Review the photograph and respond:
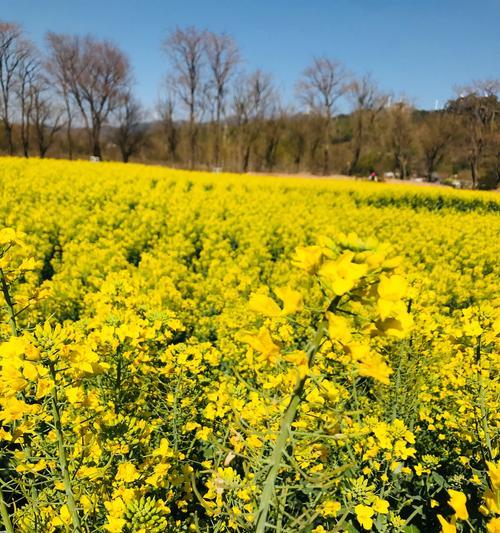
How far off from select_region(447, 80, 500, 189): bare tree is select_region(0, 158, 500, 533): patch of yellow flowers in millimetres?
43019

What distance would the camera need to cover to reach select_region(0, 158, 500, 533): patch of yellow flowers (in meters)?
0.87

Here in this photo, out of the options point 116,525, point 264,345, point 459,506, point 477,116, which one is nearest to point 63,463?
point 116,525

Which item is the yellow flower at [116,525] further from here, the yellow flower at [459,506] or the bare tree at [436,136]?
the bare tree at [436,136]

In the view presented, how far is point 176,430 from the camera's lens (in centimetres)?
177

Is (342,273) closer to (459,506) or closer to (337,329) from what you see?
(337,329)

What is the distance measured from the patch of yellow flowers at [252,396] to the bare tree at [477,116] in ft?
141

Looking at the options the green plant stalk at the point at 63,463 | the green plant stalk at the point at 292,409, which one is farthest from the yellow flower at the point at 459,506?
the green plant stalk at the point at 63,463

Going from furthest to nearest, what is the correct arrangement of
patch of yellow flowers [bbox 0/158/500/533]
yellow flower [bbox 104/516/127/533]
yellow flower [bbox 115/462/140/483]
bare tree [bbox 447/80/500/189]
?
1. bare tree [bbox 447/80/500/189]
2. yellow flower [bbox 115/462/140/483]
3. yellow flower [bbox 104/516/127/533]
4. patch of yellow flowers [bbox 0/158/500/533]

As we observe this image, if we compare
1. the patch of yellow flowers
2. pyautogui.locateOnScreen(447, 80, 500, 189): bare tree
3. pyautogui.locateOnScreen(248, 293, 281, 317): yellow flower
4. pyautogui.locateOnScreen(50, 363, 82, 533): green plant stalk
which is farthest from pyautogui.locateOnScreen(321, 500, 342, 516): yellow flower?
pyautogui.locateOnScreen(447, 80, 500, 189): bare tree

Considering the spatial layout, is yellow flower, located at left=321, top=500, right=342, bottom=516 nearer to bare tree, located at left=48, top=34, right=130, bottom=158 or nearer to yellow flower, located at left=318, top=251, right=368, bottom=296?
yellow flower, located at left=318, top=251, right=368, bottom=296

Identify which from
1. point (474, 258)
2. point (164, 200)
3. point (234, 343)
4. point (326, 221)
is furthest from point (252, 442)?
point (164, 200)

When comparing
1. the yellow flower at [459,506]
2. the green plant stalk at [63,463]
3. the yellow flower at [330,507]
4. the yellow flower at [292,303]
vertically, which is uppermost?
the yellow flower at [292,303]

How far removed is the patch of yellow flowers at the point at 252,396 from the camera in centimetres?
87

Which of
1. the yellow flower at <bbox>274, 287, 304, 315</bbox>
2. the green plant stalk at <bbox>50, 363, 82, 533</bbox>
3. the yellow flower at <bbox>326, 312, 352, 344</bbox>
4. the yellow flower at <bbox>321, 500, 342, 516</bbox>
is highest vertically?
the yellow flower at <bbox>274, 287, 304, 315</bbox>
